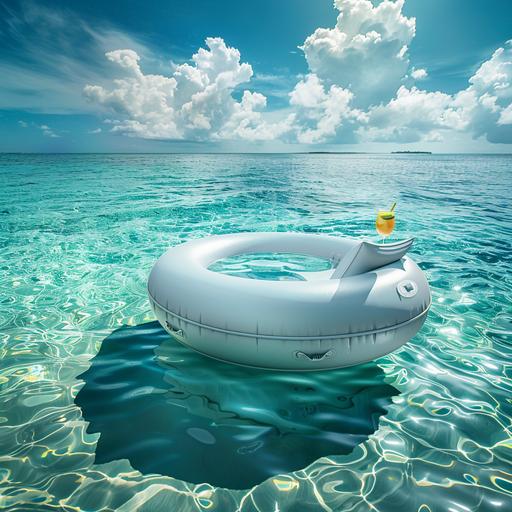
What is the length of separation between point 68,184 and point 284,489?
61.2 ft

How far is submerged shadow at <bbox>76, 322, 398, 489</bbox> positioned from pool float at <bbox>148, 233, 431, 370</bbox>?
0.27m

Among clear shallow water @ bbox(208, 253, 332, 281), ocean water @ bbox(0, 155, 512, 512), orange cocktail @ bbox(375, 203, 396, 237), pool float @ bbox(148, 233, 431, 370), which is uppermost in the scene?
orange cocktail @ bbox(375, 203, 396, 237)

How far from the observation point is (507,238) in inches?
289

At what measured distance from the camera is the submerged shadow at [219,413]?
198 centimetres

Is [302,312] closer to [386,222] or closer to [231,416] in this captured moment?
[231,416]

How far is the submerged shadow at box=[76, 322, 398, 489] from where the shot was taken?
1.98m

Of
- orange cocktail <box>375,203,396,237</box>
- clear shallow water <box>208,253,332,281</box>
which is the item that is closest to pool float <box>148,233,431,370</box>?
orange cocktail <box>375,203,396,237</box>

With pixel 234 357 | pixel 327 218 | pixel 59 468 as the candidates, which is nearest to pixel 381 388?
pixel 234 357

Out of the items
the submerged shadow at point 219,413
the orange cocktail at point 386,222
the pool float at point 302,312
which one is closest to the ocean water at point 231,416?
the submerged shadow at point 219,413

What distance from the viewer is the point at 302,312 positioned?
2.25m

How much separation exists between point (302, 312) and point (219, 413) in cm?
87

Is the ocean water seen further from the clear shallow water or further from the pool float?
the pool float

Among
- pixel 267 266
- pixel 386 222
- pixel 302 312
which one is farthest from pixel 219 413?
pixel 267 266

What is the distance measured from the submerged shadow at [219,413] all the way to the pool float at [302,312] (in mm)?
267
